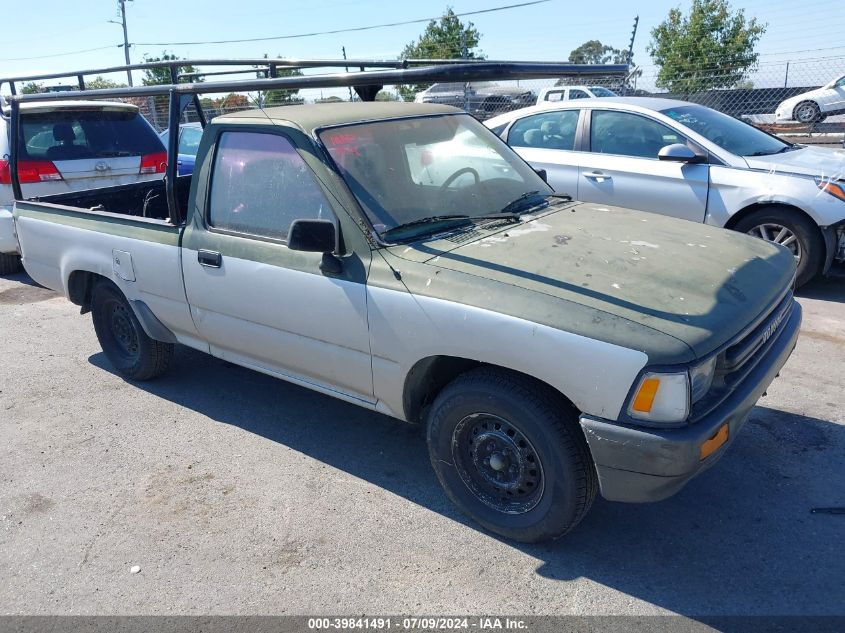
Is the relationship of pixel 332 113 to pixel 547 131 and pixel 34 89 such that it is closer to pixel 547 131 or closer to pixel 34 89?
pixel 547 131

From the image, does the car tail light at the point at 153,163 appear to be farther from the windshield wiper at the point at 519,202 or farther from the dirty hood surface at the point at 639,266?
the dirty hood surface at the point at 639,266

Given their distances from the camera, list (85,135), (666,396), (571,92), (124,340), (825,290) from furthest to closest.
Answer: (571,92) → (85,135) → (825,290) → (124,340) → (666,396)

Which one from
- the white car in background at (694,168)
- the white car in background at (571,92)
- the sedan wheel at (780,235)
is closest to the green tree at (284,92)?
the white car in background at (694,168)

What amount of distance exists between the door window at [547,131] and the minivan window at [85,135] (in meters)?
4.12

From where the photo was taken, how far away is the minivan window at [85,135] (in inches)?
290

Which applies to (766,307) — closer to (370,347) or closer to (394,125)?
(370,347)

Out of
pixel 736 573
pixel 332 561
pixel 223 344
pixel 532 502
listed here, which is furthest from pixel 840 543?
pixel 223 344

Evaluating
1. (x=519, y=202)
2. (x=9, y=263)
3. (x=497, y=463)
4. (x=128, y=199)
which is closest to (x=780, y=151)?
(x=519, y=202)

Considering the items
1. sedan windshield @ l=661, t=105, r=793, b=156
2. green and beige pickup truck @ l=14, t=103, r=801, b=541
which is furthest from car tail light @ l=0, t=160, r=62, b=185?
sedan windshield @ l=661, t=105, r=793, b=156

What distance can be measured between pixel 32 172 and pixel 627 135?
19.8 ft

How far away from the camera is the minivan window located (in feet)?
24.1

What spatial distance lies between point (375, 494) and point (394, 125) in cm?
199

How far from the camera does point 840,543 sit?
122 inches

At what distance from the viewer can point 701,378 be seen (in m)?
2.71
